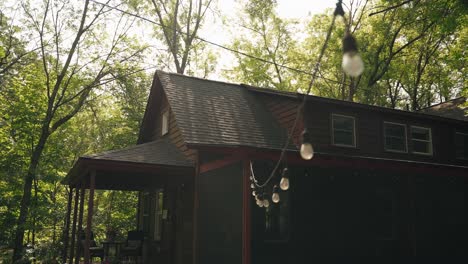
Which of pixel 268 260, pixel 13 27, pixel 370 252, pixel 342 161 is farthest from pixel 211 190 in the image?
pixel 13 27

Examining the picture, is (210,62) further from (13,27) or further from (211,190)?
(211,190)

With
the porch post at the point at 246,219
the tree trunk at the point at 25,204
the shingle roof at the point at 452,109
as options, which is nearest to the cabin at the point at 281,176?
the porch post at the point at 246,219

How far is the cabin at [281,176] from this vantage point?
10.2 metres

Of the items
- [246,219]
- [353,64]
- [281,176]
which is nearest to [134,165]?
[246,219]

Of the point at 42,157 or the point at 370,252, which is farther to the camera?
the point at 42,157

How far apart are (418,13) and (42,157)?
2216 cm

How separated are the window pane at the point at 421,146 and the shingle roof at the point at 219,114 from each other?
5476mm

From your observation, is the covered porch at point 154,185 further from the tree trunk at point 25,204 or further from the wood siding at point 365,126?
the wood siding at point 365,126

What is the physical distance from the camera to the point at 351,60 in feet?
7.85

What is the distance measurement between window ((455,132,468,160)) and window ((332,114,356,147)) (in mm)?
5401

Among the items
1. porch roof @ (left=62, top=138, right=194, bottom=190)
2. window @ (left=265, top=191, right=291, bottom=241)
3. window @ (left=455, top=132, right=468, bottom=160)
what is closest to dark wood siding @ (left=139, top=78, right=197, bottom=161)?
porch roof @ (left=62, top=138, right=194, bottom=190)

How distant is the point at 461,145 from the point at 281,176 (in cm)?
953

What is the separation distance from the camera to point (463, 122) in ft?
51.2

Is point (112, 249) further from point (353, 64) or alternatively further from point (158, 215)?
point (353, 64)
